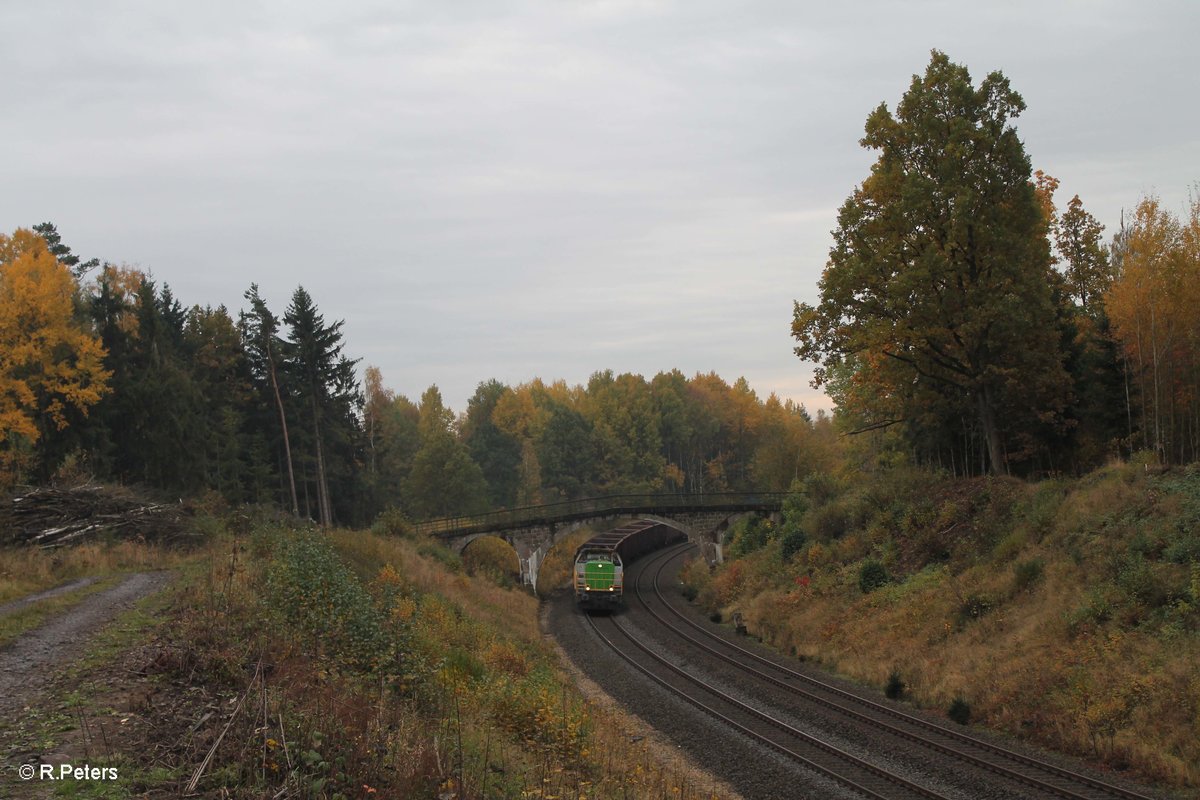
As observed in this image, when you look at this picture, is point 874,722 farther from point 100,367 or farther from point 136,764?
point 100,367

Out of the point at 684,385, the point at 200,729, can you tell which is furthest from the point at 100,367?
the point at 684,385

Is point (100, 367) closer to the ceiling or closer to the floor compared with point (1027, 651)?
closer to the ceiling

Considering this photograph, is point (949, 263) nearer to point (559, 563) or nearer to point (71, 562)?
point (71, 562)

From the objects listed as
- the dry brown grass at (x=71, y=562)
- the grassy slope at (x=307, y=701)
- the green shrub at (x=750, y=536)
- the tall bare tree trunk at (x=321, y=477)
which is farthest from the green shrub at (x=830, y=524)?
the tall bare tree trunk at (x=321, y=477)

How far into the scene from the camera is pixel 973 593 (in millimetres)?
24188

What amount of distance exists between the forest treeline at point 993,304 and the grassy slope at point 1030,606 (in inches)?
168

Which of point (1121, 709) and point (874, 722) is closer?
point (1121, 709)

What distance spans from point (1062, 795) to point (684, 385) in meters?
109

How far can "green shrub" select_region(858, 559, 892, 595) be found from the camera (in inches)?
1156

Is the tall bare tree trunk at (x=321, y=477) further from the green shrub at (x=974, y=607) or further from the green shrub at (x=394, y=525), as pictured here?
the green shrub at (x=974, y=607)

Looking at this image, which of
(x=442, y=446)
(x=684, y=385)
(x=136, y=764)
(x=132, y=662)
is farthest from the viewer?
(x=684, y=385)

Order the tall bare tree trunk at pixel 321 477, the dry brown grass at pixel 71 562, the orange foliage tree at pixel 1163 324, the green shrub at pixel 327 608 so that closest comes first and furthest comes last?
1. the green shrub at pixel 327 608
2. the dry brown grass at pixel 71 562
3. the orange foliage tree at pixel 1163 324
4. the tall bare tree trunk at pixel 321 477

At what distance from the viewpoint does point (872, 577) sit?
29.6m

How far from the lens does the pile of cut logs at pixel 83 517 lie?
24.1m
